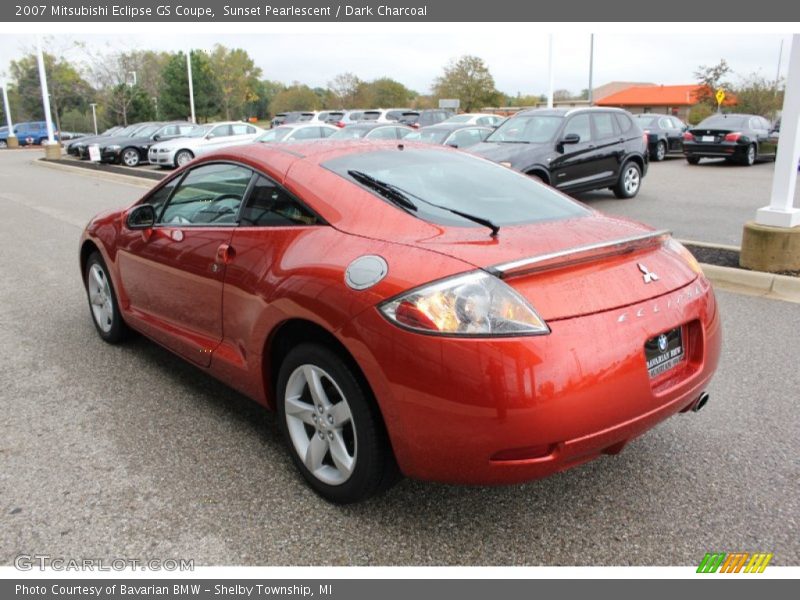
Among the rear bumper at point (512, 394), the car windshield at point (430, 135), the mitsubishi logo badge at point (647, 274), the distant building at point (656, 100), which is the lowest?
the rear bumper at point (512, 394)

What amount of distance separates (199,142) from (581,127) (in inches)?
602

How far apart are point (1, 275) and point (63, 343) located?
3255mm

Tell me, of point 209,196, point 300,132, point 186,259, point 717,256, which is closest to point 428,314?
point 186,259

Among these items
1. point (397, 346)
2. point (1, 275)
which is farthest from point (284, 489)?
point (1, 275)

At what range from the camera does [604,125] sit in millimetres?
12453

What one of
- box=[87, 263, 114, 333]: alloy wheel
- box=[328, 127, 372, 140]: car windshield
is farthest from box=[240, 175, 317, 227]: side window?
box=[328, 127, 372, 140]: car windshield

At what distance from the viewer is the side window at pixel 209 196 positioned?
367 cm

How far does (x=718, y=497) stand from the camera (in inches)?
A: 119

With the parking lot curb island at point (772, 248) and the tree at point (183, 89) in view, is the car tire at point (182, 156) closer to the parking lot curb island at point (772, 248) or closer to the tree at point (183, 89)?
the parking lot curb island at point (772, 248)

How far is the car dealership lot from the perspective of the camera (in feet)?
8.91

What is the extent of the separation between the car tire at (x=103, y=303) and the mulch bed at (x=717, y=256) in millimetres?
5665

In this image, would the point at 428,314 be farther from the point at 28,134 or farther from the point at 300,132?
the point at 28,134

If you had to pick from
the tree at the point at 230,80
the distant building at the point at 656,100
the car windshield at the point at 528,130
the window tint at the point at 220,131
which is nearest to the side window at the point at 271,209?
the car windshield at the point at 528,130

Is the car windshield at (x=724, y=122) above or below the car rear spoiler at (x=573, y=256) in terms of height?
above
